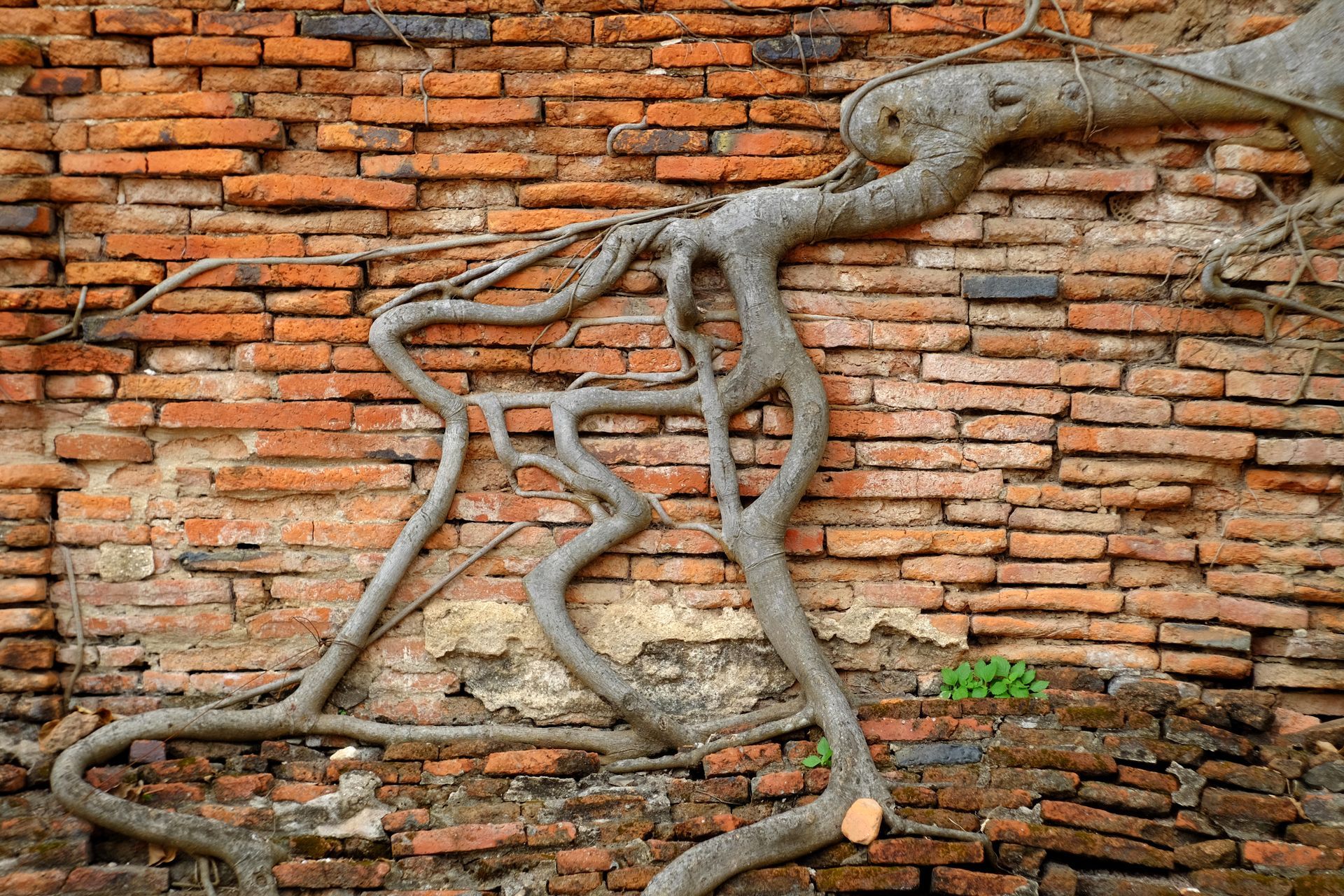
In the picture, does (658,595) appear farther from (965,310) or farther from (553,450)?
(965,310)

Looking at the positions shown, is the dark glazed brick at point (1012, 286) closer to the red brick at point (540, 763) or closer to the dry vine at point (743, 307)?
the dry vine at point (743, 307)

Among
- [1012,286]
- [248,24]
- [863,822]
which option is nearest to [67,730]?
[248,24]

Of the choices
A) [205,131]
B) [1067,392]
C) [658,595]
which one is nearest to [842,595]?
[658,595]

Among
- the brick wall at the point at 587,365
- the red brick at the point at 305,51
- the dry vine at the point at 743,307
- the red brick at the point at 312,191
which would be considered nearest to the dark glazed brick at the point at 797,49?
the brick wall at the point at 587,365

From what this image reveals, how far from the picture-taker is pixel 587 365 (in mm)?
3084

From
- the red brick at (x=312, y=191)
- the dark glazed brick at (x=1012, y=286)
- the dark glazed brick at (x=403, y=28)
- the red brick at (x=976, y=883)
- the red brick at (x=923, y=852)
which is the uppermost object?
the dark glazed brick at (x=403, y=28)

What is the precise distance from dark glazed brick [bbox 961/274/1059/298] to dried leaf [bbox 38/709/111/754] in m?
3.10

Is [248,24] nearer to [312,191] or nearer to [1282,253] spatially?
[312,191]

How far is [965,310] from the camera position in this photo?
308 cm

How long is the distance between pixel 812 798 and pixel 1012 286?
1.74 meters

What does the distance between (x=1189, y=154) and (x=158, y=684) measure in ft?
12.4

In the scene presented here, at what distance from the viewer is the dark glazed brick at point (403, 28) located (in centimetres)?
304

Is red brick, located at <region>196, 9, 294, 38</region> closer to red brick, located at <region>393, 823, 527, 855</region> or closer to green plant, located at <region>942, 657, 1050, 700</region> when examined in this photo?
red brick, located at <region>393, 823, 527, 855</region>

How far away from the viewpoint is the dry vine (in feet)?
9.52
